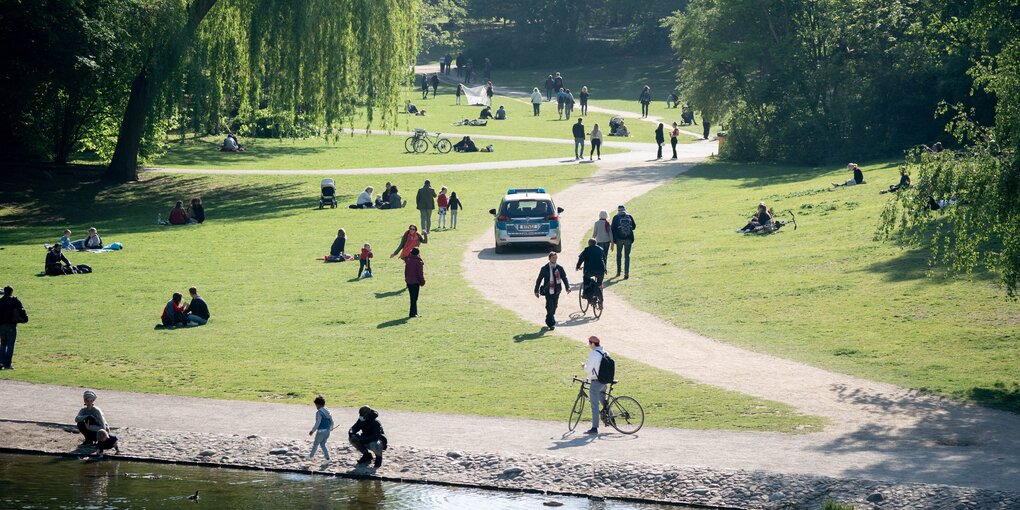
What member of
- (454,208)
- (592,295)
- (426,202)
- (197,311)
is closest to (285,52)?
(454,208)

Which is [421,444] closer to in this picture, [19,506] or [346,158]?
[19,506]

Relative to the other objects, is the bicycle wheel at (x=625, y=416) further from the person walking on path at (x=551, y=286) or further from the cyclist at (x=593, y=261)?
the cyclist at (x=593, y=261)

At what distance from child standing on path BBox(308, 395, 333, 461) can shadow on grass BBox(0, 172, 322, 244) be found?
24.7 metres

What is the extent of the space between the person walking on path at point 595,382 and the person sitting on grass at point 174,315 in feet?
40.2

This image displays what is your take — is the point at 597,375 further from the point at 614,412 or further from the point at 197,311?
the point at 197,311

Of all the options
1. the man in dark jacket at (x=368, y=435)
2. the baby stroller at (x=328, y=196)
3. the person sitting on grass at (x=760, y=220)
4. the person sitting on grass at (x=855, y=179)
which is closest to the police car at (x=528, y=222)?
the person sitting on grass at (x=760, y=220)

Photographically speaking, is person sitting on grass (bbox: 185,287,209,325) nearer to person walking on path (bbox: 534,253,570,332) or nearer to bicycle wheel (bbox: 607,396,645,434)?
person walking on path (bbox: 534,253,570,332)

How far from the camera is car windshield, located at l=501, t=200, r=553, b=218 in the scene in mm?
36125

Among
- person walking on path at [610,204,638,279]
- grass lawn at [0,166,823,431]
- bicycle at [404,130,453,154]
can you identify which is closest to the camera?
grass lawn at [0,166,823,431]

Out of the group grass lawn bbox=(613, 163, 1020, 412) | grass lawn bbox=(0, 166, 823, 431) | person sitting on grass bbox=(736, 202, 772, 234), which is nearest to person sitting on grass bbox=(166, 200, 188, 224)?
grass lawn bbox=(0, 166, 823, 431)

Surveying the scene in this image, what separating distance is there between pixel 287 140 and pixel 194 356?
149 feet

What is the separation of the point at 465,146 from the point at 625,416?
4288 cm

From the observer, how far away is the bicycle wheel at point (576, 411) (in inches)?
771

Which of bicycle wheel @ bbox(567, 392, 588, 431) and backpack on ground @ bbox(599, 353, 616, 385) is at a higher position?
backpack on ground @ bbox(599, 353, 616, 385)
